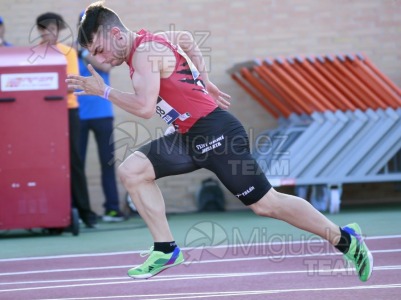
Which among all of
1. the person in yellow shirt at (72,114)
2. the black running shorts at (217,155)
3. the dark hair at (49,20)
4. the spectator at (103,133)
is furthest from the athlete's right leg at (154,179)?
the spectator at (103,133)

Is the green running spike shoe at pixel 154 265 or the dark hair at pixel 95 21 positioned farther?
the green running spike shoe at pixel 154 265

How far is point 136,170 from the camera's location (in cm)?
695

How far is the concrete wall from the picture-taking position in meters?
13.7

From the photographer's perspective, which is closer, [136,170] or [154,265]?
[136,170]

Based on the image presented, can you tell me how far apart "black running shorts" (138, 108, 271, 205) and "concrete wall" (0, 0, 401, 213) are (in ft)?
20.9

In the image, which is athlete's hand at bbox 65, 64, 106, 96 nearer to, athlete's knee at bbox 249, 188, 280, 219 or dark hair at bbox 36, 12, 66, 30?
athlete's knee at bbox 249, 188, 280, 219

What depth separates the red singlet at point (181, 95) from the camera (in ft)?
22.5

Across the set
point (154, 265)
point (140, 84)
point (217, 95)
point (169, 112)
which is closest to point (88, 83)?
point (140, 84)

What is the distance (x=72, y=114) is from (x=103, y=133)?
1.01 meters

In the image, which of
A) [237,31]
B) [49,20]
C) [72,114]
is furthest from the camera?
[237,31]

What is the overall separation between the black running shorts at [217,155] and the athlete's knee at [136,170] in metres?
0.04

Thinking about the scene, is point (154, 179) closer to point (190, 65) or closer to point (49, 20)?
point (190, 65)

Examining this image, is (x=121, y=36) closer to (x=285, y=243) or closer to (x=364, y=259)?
(x=364, y=259)

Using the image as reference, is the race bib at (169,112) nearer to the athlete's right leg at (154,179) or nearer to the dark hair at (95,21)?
the athlete's right leg at (154,179)
